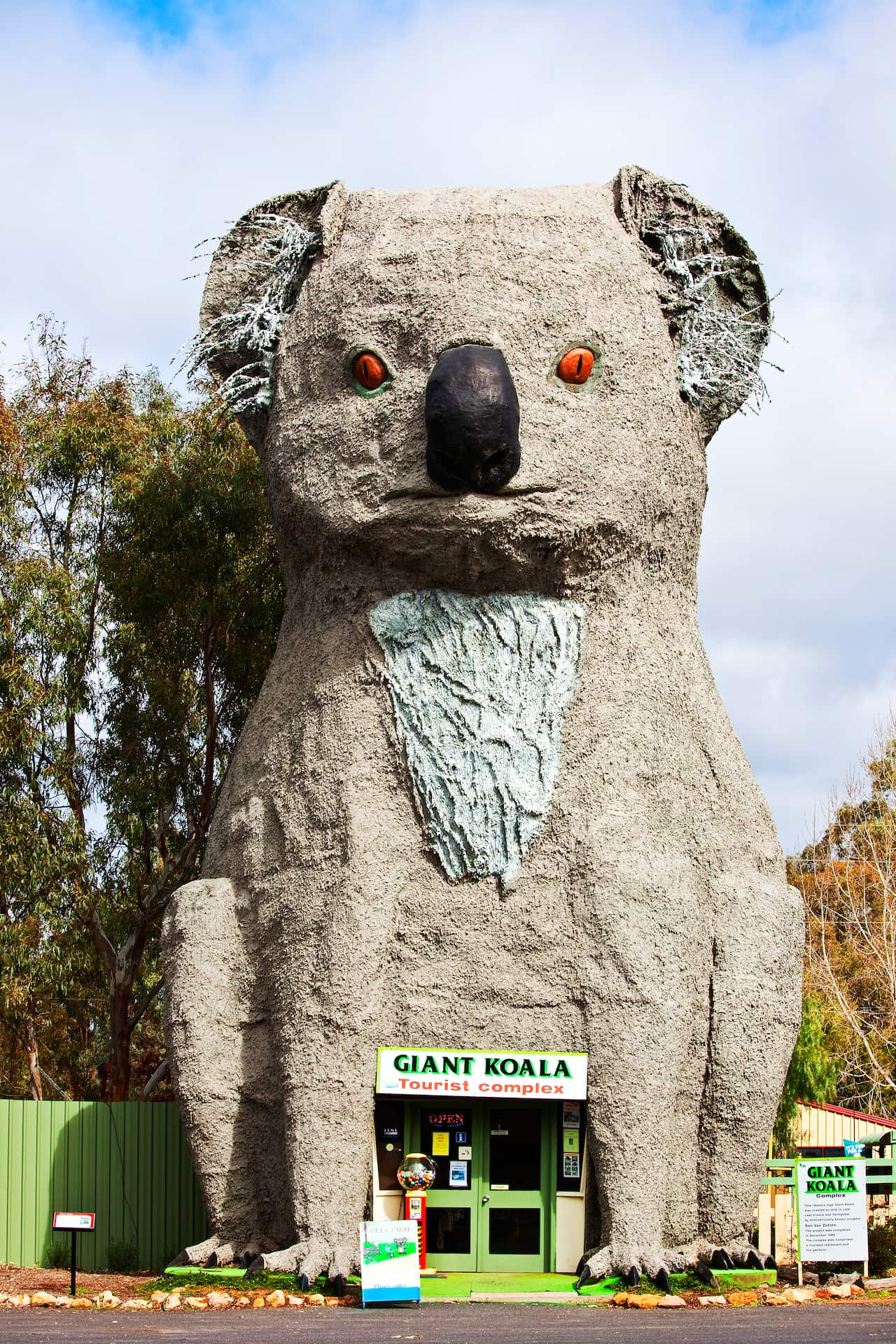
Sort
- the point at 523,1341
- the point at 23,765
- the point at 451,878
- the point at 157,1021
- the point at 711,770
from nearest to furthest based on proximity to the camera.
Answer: the point at 523,1341 < the point at 451,878 < the point at 711,770 < the point at 23,765 < the point at 157,1021

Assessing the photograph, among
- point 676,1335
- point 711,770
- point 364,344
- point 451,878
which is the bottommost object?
point 676,1335

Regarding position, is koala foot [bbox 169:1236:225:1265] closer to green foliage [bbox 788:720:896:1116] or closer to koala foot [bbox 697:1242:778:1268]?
koala foot [bbox 697:1242:778:1268]

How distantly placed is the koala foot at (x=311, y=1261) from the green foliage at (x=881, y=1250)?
441cm

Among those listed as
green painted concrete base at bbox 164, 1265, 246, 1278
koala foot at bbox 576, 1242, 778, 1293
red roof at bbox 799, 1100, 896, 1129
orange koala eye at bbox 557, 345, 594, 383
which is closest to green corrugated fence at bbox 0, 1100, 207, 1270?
green painted concrete base at bbox 164, 1265, 246, 1278

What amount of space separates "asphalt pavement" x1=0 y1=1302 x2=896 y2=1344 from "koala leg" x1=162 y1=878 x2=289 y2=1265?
4.67ft

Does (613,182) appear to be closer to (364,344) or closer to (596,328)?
(596,328)

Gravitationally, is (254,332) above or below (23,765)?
above

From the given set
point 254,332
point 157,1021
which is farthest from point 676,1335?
point 157,1021

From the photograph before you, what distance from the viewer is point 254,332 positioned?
480 inches

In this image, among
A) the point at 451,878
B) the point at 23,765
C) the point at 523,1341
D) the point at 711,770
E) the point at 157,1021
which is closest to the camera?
the point at 523,1341

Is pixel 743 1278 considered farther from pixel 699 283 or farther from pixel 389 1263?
pixel 699 283

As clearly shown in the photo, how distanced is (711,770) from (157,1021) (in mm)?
18471

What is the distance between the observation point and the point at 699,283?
1192cm

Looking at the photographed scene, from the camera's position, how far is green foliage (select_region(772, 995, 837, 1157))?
18.8 meters
